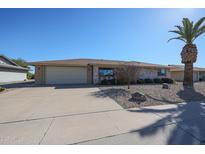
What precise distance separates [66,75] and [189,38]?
49.5 feet

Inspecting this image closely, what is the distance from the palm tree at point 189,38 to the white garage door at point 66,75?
12121 millimetres

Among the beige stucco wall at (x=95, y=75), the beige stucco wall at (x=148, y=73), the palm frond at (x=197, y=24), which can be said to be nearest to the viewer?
the palm frond at (x=197, y=24)

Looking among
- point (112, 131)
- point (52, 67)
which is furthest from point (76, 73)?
point (112, 131)

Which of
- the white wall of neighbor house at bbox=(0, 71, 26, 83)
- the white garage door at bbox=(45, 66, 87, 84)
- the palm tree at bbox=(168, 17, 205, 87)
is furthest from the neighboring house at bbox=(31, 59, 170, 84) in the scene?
the white wall of neighbor house at bbox=(0, 71, 26, 83)

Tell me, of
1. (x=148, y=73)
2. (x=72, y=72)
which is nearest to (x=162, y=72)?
(x=148, y=73)

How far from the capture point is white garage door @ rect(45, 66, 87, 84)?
53.0 ft

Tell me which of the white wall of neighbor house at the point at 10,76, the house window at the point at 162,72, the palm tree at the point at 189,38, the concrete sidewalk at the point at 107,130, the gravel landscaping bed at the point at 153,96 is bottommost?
the concrete sidewalk at the point at 107,130

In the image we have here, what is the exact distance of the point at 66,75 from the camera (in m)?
16.6

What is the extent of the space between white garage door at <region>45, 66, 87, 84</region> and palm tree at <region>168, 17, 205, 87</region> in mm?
12121

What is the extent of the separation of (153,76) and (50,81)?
15.3 m

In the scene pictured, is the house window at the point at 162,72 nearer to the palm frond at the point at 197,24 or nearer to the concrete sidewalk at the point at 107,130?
the palm frond at the point at 197,24

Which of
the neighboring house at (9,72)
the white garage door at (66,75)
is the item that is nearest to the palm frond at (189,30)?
the white garage door at (66,75)

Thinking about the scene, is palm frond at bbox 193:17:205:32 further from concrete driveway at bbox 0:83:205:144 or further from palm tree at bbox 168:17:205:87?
concrete driveway at bbox 0:83:205:144

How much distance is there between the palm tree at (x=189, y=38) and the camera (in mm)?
13445
